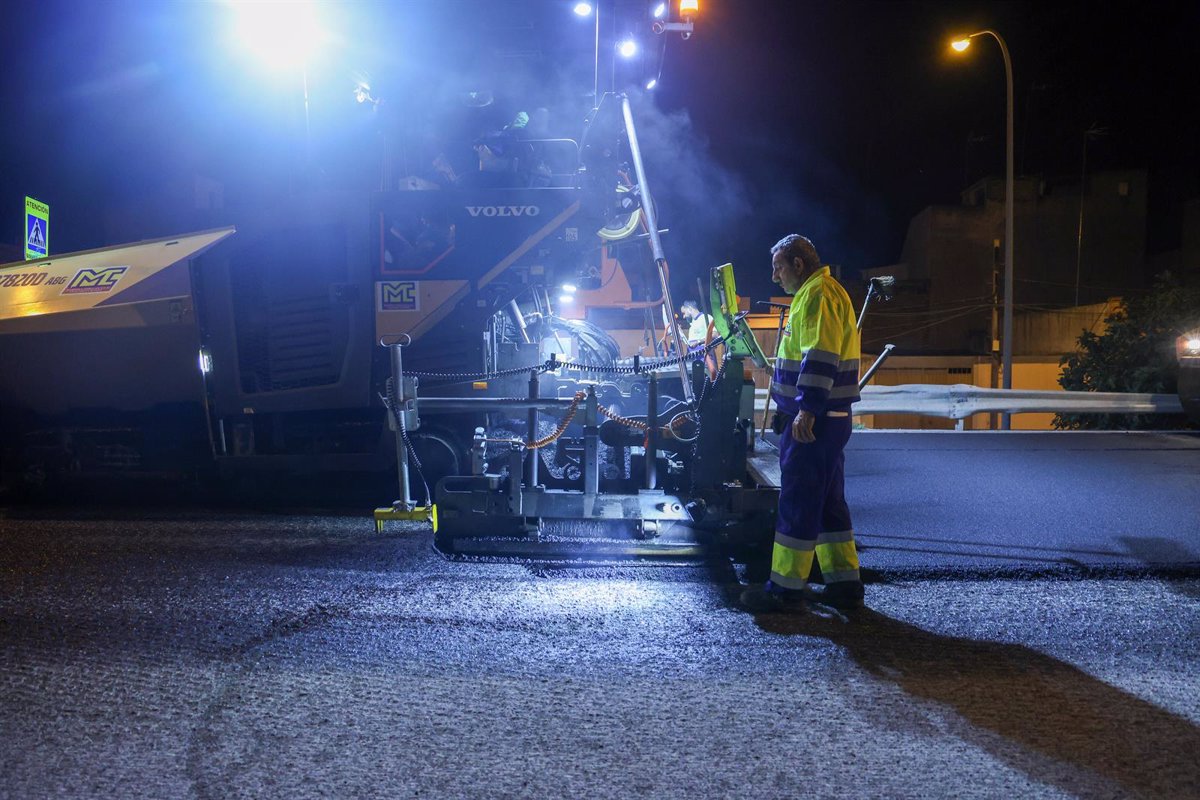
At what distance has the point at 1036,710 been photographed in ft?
9.13

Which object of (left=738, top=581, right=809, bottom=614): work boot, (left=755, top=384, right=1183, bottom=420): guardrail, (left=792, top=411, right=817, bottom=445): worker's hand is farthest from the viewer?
(left=755, top=384, right=1183, bottom=420): guardrail

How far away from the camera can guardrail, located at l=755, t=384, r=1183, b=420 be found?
10008 mm

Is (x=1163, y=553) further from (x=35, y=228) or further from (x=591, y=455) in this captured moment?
(x=35, y=228)

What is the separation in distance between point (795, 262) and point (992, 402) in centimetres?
746

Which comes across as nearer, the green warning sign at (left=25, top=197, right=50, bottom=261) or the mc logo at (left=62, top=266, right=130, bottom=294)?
the mc logo at (left=62, top=266, right=130, bottom=294)

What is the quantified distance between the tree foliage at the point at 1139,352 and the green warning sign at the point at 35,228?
17285 millimetres

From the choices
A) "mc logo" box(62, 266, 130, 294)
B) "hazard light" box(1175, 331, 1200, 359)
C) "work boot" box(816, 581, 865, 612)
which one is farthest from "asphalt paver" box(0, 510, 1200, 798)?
"hazard light" box(1175, 331, 1200, 359)

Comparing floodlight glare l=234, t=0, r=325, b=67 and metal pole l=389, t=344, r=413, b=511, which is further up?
floodlight glare l=234, t=0, r=325, b=67

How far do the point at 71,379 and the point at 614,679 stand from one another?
606cm

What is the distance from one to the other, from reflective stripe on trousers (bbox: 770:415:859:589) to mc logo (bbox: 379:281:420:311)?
363 centimetres

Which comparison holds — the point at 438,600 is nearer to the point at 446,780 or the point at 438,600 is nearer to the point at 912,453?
the point at 446,780

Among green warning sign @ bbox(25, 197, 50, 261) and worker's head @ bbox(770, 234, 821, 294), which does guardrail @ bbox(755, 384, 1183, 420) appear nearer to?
worker's head @ bbox(770, 234, 821, 294)

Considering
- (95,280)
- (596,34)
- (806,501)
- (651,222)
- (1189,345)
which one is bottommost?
(806,501)

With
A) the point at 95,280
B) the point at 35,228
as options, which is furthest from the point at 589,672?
the point at 35,228
